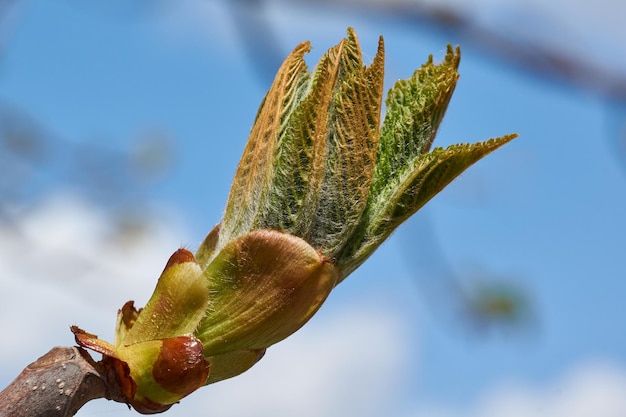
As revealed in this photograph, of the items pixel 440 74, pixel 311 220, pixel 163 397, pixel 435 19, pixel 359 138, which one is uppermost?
pixel 435 19

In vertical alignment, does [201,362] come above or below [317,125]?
below

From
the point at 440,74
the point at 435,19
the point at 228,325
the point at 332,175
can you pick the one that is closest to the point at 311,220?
the point at 332,175

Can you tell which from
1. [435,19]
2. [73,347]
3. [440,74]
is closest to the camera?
[73,347]

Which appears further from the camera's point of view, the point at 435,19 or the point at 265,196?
the point at 435,19

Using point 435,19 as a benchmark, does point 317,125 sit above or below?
below

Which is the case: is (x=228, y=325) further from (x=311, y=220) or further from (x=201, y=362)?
(x=311, y=220)

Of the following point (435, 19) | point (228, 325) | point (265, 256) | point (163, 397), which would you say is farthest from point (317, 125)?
point (435, 19)

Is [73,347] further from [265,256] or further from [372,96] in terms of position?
[372,96]

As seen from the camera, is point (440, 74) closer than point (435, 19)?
Yes

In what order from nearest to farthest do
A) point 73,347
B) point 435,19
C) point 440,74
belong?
point 73,347, point 440,74, point 435,19
